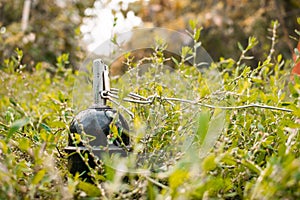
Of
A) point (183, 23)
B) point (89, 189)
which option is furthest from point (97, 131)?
point (183, 23)

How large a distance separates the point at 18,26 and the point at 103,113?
5850mm

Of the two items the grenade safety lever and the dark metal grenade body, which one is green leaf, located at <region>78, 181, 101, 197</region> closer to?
the dark metal grenade body

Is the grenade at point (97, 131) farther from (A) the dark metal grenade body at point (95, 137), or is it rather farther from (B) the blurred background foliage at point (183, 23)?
(B) the blurred background foliage at point (183, 23)

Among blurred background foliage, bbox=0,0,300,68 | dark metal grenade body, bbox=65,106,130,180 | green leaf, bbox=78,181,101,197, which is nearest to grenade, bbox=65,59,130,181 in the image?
dark metal grenade body, bbox=65,106,130,180

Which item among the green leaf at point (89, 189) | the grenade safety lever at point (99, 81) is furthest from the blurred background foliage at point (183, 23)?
the green leaf at point (89, 189)

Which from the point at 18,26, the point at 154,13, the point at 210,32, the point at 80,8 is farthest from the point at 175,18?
the point at 18,26

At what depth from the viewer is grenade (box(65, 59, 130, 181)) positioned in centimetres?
100

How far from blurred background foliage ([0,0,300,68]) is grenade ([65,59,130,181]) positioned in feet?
14.9

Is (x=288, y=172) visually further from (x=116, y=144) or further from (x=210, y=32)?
(x=210, y=32)

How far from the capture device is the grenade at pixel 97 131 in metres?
1.00

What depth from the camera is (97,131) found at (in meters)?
1.05

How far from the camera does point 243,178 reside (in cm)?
93

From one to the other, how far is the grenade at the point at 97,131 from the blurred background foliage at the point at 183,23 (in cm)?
454

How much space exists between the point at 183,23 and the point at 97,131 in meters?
7.81
